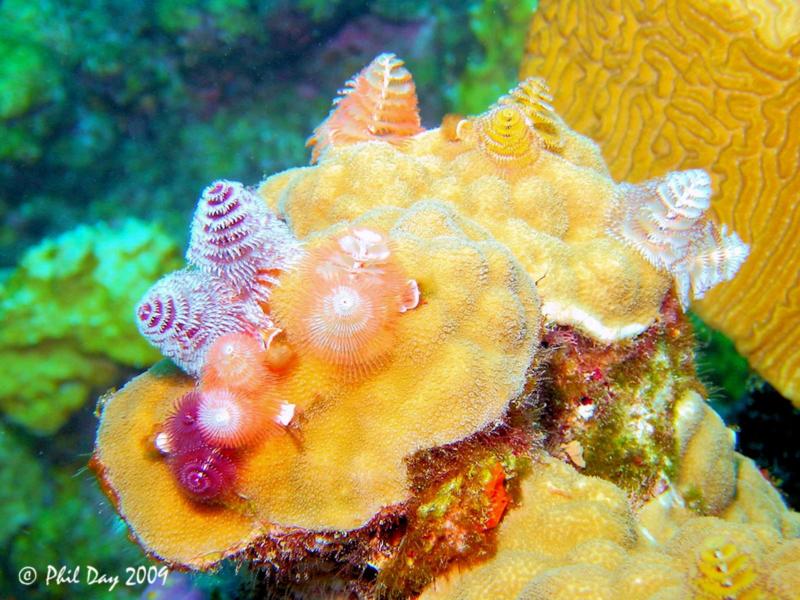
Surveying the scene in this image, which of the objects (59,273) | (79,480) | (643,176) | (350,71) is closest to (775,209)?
(643,176)

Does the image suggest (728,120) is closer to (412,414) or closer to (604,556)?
(604,556)

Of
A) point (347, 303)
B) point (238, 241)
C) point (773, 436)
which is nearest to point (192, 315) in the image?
point (238, 241)

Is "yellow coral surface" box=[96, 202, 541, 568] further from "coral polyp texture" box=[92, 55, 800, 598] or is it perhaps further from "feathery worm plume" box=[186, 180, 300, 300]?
"feathery worm plume" box=[186, 180, 300, 300]

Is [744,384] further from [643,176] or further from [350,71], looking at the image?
[350,71]

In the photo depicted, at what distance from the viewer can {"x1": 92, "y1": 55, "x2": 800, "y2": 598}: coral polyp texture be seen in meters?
1.98

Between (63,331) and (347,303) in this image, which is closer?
(347,303)

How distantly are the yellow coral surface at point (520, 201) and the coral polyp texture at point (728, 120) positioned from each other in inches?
100

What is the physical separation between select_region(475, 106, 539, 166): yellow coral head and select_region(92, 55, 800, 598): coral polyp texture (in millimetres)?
376

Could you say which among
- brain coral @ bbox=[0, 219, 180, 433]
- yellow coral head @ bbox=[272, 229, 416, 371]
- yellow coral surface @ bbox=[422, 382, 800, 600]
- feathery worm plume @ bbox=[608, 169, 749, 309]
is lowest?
brain coral @ bbox=[0, 219, 180, 433]

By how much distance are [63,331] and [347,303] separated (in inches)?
171

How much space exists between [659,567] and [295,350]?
1603 millimetres

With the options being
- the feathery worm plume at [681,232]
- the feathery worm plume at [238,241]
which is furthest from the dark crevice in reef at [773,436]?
the feathery worm plume at [238,241]

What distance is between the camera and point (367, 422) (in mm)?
2047

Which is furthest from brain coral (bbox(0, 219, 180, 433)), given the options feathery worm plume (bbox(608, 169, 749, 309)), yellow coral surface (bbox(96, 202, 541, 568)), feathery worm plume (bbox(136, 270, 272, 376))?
feathery worm plume (bbox(608, 169, 749, 309))
